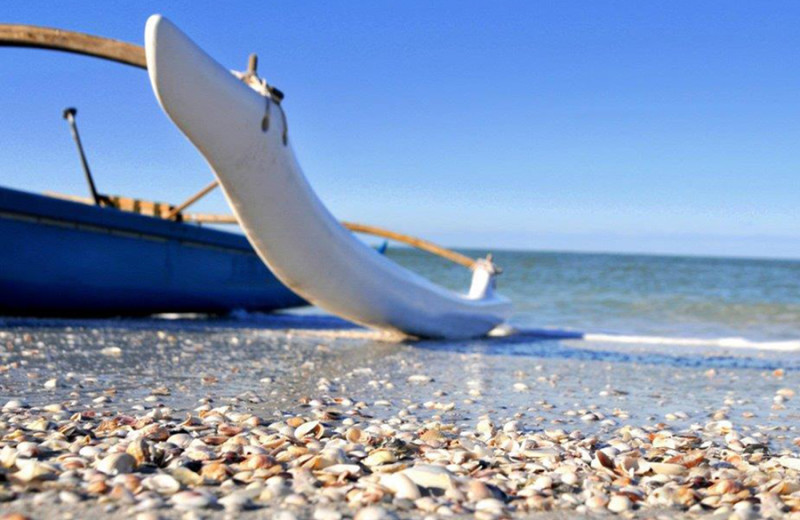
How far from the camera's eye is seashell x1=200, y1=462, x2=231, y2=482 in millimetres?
2033

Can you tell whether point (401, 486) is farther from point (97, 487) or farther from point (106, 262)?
point (106, 262)

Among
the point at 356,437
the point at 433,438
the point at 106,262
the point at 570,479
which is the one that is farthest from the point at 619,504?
the point at 106,262

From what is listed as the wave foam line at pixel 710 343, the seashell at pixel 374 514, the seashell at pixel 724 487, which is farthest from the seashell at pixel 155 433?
the wave foam line at pixel 710 343

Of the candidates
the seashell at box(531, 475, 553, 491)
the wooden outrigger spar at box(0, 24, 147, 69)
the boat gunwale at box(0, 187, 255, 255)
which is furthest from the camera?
the boat gunwale at box(0, 187, 255, 255)

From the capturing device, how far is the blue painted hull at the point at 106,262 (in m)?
8.02

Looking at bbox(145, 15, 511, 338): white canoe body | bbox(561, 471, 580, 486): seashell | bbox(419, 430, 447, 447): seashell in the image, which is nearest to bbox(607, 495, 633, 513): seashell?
bbox(561, 471, 580, 486): seashell

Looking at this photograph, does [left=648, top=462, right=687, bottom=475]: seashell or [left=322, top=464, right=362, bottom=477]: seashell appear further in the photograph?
[left=648, top=462, right=687, bottom=475]: seashell

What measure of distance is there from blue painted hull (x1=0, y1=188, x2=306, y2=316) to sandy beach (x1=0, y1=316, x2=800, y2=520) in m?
2.77

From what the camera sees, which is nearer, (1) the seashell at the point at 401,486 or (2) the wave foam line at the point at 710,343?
(1) the seashell at the point at 401,486

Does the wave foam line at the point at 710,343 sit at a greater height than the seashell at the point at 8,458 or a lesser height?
lesser

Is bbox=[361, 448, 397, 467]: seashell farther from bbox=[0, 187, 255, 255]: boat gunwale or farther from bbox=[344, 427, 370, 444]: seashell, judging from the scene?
bbox=[0, 187, 255, 255]: boat gunwale

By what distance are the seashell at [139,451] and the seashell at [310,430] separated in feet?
2.07

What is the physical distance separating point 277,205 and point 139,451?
3430 mm

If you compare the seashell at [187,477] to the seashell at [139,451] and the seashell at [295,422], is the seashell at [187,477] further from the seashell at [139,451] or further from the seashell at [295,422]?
the seashell at [295,422]
